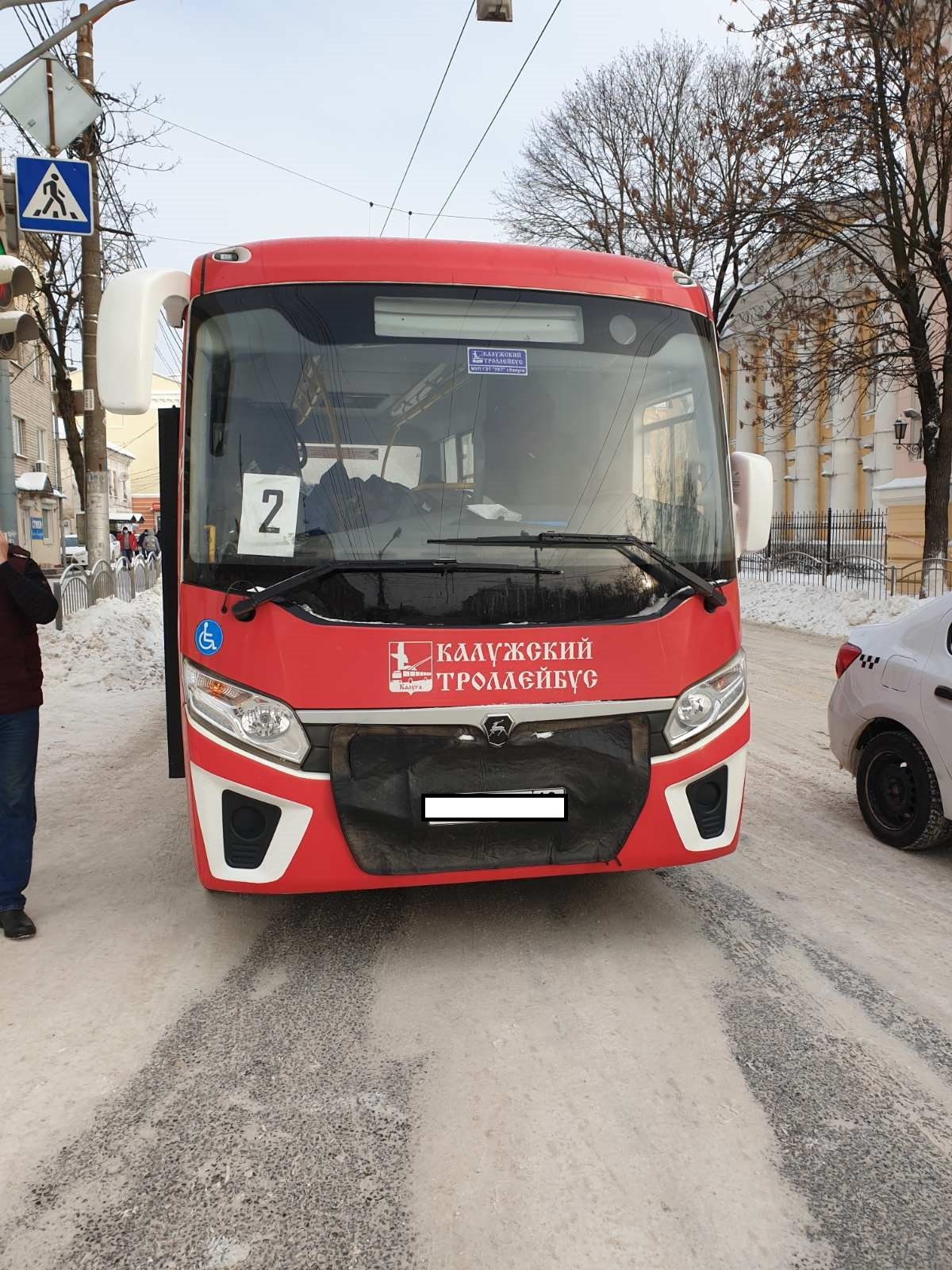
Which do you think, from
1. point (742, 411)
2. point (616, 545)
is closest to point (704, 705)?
point (616, 545)

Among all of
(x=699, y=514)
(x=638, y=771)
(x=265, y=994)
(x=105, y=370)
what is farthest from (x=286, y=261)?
(x=265, y=994)

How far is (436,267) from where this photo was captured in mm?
4133

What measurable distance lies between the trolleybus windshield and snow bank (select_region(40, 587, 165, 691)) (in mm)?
8381

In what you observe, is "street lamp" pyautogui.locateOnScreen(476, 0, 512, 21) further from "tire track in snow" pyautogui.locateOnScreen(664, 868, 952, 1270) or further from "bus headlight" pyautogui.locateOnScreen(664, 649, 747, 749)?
"tire track in snow" pyautogui.locateOnScreen(664, 868, 952, 1270)

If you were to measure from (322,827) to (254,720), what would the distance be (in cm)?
46

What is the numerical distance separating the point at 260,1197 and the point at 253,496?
2323 millimetres

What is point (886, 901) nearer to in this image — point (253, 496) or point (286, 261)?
point (253, 496)

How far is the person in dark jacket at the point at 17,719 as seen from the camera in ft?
14.1

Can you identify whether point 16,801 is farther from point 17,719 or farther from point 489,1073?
point 489,1073

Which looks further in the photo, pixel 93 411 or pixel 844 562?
pixel 844 562

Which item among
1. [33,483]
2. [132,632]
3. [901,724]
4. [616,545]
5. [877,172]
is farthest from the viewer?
[33,483]

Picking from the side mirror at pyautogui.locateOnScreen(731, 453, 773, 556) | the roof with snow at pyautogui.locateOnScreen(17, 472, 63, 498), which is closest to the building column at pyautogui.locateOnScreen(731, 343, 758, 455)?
the roof with snow at pyautogui.locateOnScreen(17, 472, 63, 498)

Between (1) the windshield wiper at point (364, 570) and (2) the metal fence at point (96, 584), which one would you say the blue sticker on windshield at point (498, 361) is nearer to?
(1) the windshield wiper at point (364, 570)

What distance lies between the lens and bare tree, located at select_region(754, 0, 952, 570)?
16.4 meters
